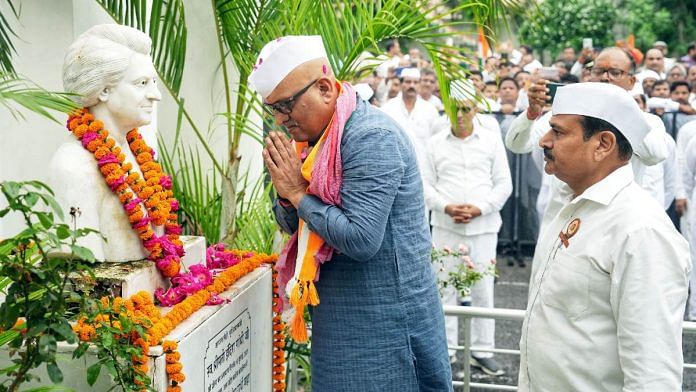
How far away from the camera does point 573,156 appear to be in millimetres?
2684

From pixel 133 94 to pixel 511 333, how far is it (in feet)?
16.1

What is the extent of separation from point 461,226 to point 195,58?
2.49 metres

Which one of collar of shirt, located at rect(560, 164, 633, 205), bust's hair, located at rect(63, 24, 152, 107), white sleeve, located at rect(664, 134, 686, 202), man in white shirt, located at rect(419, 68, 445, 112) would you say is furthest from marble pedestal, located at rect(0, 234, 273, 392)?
man in white shirt, located at rect(419, 68, 445, 112)

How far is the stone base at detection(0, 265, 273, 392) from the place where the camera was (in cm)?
280

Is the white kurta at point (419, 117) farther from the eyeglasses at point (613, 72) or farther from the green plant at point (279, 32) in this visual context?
the green plant at point (279, 32)

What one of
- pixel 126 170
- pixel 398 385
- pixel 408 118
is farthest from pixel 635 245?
pixel 408 118

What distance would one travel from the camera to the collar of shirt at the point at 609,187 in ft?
8.58

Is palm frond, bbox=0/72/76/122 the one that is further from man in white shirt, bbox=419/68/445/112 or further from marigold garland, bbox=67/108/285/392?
man in white shirt, bbox=419/68/445/112

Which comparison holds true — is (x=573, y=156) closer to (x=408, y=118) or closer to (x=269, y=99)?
(x=269, y=99)

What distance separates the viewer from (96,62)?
114 inches

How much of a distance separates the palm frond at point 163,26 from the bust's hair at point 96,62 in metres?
0.91

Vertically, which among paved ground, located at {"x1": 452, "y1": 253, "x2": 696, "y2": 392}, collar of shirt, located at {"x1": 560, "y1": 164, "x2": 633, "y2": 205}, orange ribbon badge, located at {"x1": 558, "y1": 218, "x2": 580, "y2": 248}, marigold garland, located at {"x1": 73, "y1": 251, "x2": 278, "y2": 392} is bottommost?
paved ground, located at {"x1": 452, "y1": 253, "x2": 696, "y2": 392}

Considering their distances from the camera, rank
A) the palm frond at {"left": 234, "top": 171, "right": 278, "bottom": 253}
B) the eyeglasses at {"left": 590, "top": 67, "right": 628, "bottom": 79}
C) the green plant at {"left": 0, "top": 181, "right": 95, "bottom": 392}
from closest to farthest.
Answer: the green plant at {"left": 0, "top": 181, "right": 95, "bottom": 392} < the palm frond at {"left": 234, "top": 171, "right": 278, "bottom": 253} < the eyeglasses at {"left": 590, "top": 67, "right": 628, "bottom": 79}

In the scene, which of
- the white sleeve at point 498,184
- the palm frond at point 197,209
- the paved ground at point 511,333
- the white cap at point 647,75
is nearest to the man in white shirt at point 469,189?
the white sleeve at point 498,184
